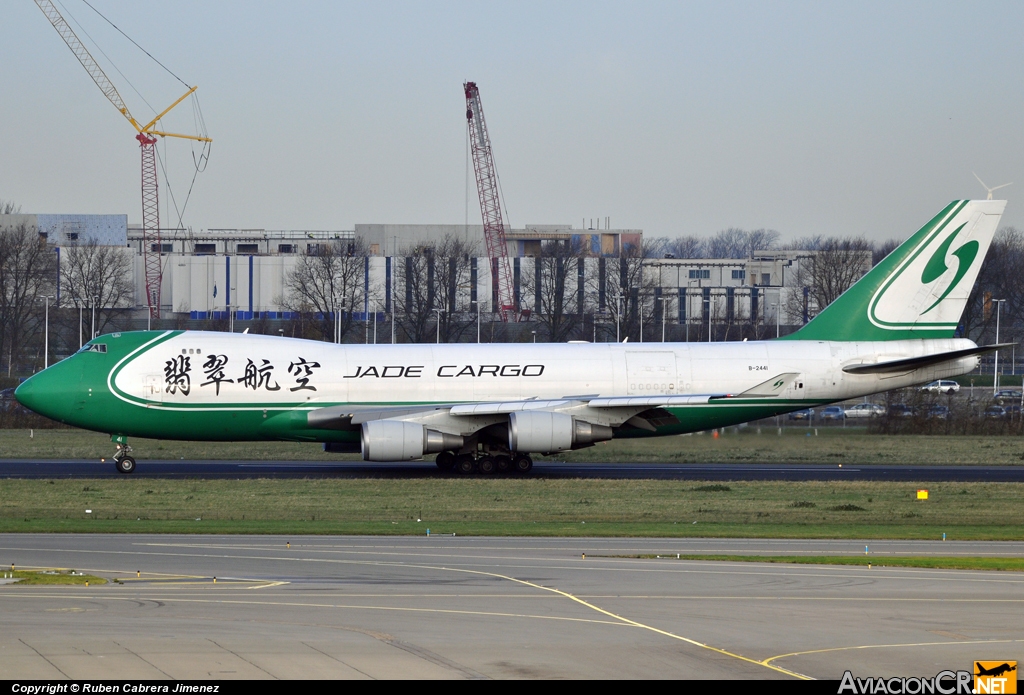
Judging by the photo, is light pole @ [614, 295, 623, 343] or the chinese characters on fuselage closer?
the chinese characters on fuselage

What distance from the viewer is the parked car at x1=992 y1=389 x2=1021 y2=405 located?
60.4 meters

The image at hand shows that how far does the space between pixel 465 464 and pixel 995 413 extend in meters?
28.8

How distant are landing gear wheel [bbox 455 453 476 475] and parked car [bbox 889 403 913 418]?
900 inches

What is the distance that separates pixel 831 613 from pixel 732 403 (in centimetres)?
2244

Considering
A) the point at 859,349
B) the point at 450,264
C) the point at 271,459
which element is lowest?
the point at 271,459

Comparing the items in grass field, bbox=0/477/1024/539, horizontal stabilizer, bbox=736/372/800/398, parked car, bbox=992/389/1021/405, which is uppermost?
horizontal stabilizer, bbox=736/372/800/398

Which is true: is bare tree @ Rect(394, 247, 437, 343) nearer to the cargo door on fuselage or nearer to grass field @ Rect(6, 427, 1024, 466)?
grass field @ Rect(6, 427, 1024, 466)

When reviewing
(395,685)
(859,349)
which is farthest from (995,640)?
(859,349)

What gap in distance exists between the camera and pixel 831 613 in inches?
597

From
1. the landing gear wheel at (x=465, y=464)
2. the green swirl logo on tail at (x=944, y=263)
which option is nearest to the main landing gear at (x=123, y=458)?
the landing gear wheel at (x=465, y=464)

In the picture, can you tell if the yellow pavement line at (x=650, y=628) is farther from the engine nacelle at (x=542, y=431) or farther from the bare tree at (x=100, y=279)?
the bare tree at (x=100, y=279)

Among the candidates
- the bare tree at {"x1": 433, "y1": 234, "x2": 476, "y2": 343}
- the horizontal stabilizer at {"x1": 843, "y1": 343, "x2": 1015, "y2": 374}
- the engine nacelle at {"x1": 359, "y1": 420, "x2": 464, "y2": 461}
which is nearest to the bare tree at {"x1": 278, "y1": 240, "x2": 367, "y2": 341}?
the bare tree at {"x1": 433, "y1": 234, "x2": 476, "y2": 343}

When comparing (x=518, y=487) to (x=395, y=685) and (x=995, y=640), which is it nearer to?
(x=995, y=640)

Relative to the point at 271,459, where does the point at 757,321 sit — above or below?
above
